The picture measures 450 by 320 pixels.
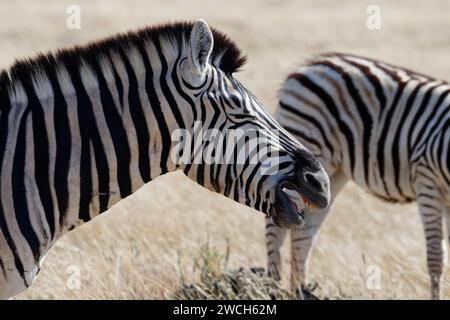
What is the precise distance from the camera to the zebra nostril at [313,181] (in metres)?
4.59

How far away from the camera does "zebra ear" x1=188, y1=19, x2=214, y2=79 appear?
183 inches

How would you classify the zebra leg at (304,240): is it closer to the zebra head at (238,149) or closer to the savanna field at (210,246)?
the savanna field at (210,246)

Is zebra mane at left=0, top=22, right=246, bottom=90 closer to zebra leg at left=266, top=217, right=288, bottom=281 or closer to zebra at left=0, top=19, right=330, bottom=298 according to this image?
zebra at left=0, top=19, right=330, bottom=298

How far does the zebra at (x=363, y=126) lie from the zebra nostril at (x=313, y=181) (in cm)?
469

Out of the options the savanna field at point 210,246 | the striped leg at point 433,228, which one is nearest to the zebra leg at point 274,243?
the savanna field at point 210,246

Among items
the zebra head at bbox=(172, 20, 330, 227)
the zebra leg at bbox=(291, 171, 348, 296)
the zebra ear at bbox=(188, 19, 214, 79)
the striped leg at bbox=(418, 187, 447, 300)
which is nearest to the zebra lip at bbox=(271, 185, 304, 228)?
the zebra head at bbox=(172, 20, 330, 227)

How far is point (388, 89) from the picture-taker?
9.55 meters

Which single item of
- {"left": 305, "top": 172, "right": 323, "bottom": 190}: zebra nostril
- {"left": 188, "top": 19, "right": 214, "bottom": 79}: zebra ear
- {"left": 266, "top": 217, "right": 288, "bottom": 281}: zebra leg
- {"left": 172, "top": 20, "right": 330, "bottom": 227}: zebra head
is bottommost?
{"left": 266, "top": 217, "right": 288, "bottom": 281}: zebra leg

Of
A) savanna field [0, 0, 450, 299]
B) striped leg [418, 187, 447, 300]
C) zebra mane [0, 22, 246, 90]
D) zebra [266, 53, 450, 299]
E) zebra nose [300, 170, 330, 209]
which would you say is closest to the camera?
zebra nose [300, 170, 330, 209]

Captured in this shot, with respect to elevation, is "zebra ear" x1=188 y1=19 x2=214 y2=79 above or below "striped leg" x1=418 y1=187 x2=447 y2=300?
above

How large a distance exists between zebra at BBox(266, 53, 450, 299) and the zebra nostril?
4.69 m
